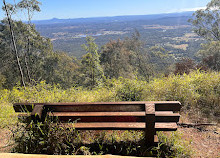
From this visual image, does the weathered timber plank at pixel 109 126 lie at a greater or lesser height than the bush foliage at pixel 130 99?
greater

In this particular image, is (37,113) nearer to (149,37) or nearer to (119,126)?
(119,126)

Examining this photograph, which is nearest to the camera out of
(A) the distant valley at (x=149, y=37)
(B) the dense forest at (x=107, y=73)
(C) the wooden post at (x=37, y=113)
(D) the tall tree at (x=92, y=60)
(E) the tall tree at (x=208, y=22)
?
(C) the wooden post at (x=37, y=113)

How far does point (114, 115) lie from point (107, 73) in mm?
24013

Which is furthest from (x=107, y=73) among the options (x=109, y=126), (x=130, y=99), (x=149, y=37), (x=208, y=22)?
(x=149, y=37)

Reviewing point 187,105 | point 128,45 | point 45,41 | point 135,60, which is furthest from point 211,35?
point 187,105

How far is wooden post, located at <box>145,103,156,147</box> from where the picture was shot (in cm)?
219

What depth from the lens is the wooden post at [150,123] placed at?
86.4 inches

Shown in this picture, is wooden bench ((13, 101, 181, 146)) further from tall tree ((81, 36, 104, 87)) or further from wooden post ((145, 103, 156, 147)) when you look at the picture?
tall tree ((81, 36, 104, 87))

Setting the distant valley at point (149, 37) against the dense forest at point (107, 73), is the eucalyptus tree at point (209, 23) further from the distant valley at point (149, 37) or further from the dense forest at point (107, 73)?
the distant valley at point (149, 37)

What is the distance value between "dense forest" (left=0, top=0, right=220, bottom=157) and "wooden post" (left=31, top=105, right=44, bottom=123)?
0.89 ft

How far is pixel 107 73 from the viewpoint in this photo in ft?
86.5

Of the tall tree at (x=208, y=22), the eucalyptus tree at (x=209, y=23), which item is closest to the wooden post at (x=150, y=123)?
the eucalyptus tree at (x=209, y=23)

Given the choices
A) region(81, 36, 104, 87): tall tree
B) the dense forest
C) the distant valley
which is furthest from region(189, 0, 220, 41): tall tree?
region(81, 36, 104, 87): tall tree

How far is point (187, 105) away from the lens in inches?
160
